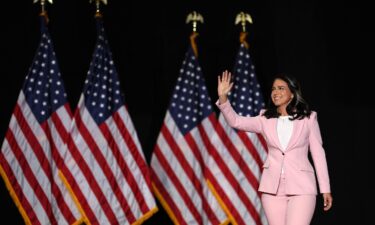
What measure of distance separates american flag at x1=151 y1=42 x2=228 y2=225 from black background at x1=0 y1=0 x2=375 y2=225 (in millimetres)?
325

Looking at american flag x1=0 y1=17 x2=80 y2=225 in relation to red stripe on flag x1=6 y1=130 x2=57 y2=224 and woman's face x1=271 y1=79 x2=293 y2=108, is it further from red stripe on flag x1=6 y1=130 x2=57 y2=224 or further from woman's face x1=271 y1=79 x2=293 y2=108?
woman's face x1=271 y1=79 x2=293 y2=108

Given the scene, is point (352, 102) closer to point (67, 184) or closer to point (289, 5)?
point (289, 5)

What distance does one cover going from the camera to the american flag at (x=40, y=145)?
16.6 feet

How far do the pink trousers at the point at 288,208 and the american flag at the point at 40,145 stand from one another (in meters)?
2.28

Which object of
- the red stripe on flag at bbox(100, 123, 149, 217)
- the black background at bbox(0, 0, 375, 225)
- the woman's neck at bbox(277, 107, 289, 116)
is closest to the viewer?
the woman's neck at bbox(277, 107, 289, 116)

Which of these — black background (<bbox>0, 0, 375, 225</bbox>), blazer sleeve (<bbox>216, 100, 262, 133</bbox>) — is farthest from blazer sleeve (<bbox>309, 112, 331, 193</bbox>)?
black background (<bbox>0, 0, 375, 225</bbox>)

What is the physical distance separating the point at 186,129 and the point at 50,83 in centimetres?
124

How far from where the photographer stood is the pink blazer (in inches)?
130

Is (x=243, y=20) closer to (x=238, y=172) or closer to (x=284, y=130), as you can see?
(x=238, y=172)

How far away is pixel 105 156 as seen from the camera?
520 cm

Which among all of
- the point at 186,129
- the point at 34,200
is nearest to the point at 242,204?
the point at 186,129

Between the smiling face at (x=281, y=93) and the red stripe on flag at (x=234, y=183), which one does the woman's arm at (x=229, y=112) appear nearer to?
the smiling face at (x=281, y=93)

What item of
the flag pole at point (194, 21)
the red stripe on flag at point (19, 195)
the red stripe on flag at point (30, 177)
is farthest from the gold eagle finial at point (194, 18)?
the red stripe on flag at point (19, 195)

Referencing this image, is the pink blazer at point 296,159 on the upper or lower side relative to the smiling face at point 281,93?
lower
